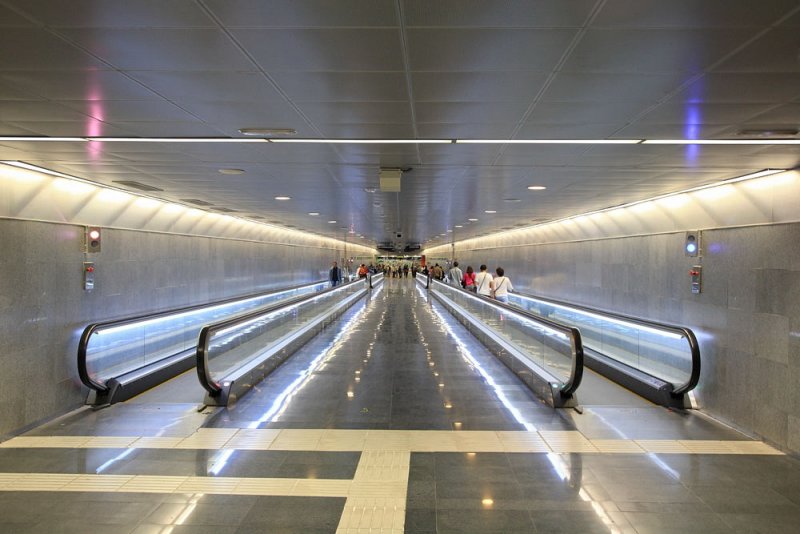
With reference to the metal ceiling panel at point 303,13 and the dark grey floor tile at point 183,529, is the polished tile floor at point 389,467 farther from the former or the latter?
the metal ceiling panel at point 303,13

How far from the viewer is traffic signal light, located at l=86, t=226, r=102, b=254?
6938 millimetres

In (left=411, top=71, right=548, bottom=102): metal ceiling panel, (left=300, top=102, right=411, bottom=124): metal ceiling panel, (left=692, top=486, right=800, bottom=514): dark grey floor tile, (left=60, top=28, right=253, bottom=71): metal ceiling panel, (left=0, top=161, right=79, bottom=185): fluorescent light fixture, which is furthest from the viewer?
(left=0, top=161, right=79, bottom=185): fluorescent light fixture

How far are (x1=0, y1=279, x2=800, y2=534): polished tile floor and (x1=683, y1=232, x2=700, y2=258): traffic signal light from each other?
2379 mm

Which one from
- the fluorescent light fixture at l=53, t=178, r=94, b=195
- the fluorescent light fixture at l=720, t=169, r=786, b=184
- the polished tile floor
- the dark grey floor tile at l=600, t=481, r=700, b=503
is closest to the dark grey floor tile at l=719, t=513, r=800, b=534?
the polished tile floor

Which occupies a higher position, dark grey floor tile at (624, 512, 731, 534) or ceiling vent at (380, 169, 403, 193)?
ceiling vent at (380, 169, 403, 193)

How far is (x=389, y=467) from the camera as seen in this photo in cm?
412

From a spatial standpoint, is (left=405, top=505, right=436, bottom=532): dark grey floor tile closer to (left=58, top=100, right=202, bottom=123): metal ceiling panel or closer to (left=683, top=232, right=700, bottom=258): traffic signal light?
(left=58, top=100, right=202, bottom=123): metal ceiling panel

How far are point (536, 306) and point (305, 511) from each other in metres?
11.6

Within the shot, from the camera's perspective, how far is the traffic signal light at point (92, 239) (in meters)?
6.94

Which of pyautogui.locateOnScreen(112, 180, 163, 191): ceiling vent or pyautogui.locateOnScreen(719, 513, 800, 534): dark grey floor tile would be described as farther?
pyautogui.locateOnScreen(112, 180, 163, 191): ceiling vent

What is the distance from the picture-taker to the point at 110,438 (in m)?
4.91

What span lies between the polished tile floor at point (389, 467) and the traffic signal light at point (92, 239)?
2.43m

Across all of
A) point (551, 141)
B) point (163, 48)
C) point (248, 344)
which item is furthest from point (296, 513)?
point (248, 344)

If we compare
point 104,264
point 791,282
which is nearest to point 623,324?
point 791,282
